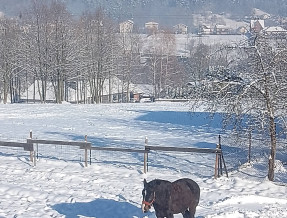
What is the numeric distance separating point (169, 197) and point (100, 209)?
3.40 m

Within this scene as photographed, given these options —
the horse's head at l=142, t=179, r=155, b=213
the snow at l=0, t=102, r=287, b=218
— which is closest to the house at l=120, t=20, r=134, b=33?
the snow at l=0, t=102, r=287, b=218

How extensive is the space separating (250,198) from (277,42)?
494 cm

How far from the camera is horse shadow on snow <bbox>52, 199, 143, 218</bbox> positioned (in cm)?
1211

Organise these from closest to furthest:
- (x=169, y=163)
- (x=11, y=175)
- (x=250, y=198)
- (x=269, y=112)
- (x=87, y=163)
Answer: (x=250, y=198) → (x=269, y=112) → (x=11, y=175) → (x=87, y=163) → (x=169, y=163)

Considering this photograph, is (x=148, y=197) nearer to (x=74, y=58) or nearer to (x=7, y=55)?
(x=74, y=58)

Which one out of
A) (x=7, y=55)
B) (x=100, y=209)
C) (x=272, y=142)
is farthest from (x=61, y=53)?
(x=100, y=209)

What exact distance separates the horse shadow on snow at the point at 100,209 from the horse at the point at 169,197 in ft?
6.54

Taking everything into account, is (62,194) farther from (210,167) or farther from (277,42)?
(277,42)

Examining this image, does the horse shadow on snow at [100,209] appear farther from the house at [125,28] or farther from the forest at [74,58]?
the house at [125,28]

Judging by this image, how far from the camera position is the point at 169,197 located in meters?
9.79

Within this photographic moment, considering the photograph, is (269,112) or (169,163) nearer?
(269,112)

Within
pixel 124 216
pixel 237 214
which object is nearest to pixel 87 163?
pixel 124 216

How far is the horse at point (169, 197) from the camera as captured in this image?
960 centimetres

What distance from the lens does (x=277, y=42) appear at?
47.9 feet
